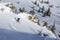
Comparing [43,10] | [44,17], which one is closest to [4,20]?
[44,17]

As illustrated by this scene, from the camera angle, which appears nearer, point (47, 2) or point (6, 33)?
point (6, 33)

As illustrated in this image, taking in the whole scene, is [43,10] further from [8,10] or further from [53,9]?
[8,10]

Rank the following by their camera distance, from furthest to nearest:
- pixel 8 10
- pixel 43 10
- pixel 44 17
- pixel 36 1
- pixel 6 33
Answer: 1. pixel 36 1
2. pixel 43 10
3. pixel 44 17
4. pixel 8 10
5. pixel 6 33

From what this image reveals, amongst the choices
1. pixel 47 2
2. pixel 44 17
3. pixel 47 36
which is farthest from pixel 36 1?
pixel 47 36

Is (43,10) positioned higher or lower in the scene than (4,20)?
lower

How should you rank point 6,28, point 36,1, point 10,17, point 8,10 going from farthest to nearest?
point 36,1 → point 8,10 → point 10,17 → point 6,28

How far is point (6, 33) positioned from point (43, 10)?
229 inches

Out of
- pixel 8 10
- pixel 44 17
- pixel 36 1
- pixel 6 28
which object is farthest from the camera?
pixel 36 1

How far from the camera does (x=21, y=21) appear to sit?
6.80m

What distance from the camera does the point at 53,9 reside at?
1160cm

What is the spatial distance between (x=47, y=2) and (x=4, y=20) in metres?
6.36

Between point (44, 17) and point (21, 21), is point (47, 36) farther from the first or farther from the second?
point (44, 17)

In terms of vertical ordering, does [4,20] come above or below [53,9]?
above

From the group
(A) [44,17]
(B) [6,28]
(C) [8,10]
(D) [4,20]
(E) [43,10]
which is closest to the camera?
(B) [6,28]
